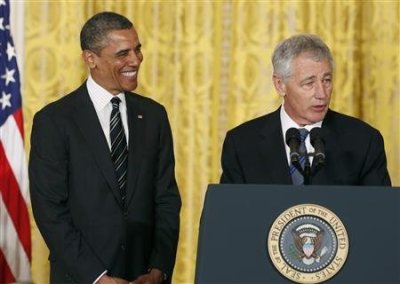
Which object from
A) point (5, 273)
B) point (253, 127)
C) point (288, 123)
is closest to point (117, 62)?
point (253, 127)

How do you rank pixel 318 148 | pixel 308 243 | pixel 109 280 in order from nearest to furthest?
pixel 308 243
pixel 318 148
pixel 109 280

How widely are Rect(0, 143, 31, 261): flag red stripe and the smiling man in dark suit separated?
4.83 feet

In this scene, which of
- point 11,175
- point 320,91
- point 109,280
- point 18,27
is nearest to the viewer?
point 320,91

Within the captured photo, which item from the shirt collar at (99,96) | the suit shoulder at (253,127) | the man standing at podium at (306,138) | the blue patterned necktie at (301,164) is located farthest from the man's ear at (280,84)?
the shirt collar at (99,96)

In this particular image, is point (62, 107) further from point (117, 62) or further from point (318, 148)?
point (318, 148)

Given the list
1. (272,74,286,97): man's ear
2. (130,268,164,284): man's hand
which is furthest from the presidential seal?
(130,268,164,284): man's hand

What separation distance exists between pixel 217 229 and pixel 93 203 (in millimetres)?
1116

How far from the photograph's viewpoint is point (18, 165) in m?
4.75

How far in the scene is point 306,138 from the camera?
9.12 feet

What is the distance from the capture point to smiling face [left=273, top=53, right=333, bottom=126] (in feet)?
9.47

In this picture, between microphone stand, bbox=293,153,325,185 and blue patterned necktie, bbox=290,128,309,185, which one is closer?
microphone stand, bbox=293,153,325,185

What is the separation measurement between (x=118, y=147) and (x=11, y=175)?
62.7 inches

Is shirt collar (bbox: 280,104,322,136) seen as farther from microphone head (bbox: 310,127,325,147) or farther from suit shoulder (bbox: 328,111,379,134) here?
microphone head (bbox: 310,127,325,147)

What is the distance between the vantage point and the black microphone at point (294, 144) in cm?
235
